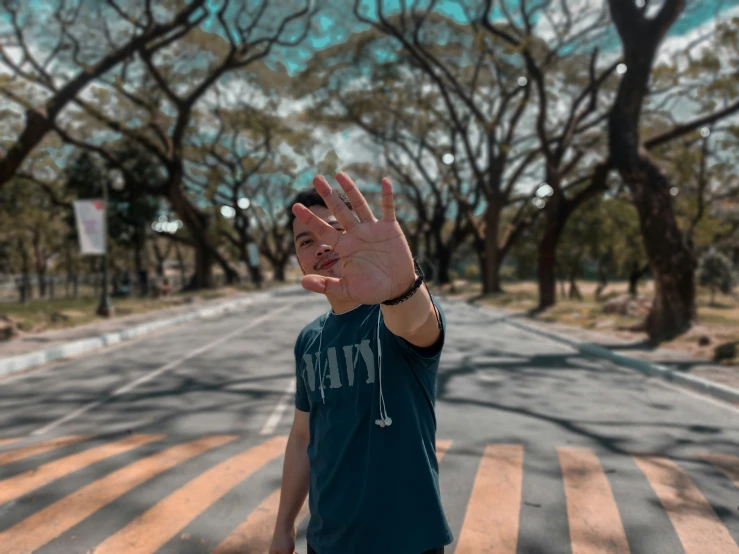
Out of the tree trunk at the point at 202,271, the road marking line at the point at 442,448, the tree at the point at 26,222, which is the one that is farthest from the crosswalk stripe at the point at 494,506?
the tree trunk at the point at 202,271

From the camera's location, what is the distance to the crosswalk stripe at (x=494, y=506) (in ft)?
11.0

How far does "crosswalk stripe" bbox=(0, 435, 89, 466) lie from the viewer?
509cm

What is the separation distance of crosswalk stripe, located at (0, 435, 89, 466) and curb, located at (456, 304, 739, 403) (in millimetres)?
7257

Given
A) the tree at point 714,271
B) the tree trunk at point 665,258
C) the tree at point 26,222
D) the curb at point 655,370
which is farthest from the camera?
the tree at point 714,271

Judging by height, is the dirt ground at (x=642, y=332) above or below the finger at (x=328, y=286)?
below

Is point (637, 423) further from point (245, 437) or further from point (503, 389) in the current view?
point (245, 437)

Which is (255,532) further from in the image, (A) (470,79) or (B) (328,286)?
(A) (470,79)

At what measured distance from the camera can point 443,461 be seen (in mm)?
4887

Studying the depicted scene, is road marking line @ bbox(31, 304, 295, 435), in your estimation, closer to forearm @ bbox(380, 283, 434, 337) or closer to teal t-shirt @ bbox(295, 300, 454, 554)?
teal t-shirt @ bbox(295, 300, 454, 554)

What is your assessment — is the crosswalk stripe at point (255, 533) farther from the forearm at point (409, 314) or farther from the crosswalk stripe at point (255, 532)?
the forearm at point (409, 314)

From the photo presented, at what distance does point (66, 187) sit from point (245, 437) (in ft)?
111

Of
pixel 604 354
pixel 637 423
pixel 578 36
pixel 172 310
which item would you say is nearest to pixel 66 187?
pixel 172 310

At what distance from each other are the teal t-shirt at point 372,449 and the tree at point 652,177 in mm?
11480

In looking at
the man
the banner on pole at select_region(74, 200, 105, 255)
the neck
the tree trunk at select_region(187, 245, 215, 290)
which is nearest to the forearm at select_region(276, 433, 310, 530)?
the man
